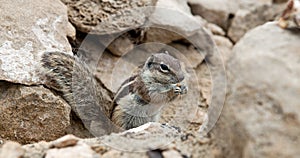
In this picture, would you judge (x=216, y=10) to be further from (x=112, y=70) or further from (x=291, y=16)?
(x=291, y=16)

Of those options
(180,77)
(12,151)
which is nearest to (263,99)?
(12,151)

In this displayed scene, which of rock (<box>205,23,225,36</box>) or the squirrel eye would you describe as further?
rock (<box>205,23,225,36</box>)

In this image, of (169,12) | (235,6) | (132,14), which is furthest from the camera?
(235,6)

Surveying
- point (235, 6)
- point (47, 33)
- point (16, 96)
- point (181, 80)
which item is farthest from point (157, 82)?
point (235, 6)

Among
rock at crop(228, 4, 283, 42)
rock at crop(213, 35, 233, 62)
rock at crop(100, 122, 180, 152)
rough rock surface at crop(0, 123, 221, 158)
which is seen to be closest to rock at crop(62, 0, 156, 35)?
rock at crop(213, 35, 233, 62)

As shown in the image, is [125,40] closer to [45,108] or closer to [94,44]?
[94,44]

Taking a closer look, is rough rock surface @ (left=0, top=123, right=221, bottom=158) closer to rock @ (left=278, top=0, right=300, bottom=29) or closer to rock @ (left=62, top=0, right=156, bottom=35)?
rock @ (left=278, top=0, right=300, bottom=29)
